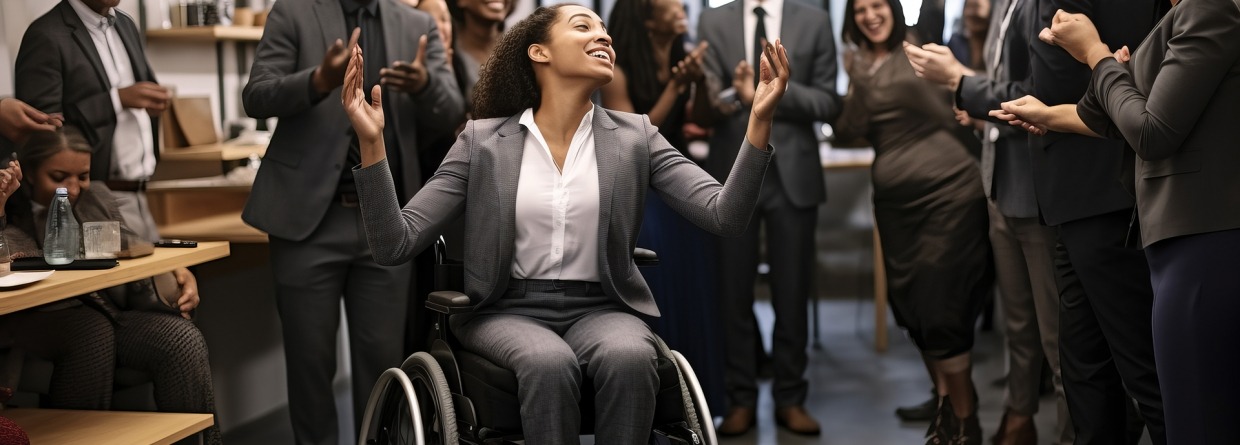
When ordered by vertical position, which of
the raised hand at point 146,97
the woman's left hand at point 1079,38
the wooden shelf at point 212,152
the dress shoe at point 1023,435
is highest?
the woman's left hand at point 1079,38

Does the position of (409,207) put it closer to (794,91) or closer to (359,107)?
(359,107)

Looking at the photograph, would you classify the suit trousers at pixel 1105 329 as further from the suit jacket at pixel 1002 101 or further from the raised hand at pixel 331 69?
the raised hand at pixel 331 69

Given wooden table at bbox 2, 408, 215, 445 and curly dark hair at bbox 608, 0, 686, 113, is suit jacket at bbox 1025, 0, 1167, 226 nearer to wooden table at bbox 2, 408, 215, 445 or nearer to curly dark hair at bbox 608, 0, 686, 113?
curly dark hair at bbox 608, 0, 686, 113

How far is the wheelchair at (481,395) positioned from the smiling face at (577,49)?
0.59 meters

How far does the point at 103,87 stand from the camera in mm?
3256

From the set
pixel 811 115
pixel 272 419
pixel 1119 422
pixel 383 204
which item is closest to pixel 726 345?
pixel 811 115

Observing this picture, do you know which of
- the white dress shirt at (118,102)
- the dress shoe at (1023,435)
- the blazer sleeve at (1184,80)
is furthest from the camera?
the dress shoe at (1023,435)

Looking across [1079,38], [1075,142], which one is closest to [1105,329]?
[1075,142]

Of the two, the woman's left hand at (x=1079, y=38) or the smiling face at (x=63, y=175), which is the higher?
the woman's left hand at (x=1079, y=38)

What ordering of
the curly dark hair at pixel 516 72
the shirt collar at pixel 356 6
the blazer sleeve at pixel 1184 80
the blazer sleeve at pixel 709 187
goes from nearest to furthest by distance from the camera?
1. the blazer sleeve at pixel 1184 80
2. the blazer sleeve at pixel 709 187
3. the curly dark hair at pixel 516 72
4. the shirt collar at pixel 356 6

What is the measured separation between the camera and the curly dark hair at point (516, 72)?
9.45 ft

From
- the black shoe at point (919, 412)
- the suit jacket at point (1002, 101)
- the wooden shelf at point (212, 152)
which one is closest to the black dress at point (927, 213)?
the suit jacket at point (1002, 101)

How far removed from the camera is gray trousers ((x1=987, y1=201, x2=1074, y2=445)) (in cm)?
357

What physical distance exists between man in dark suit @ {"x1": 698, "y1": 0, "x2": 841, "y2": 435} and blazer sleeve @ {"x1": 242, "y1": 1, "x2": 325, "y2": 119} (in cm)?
141
